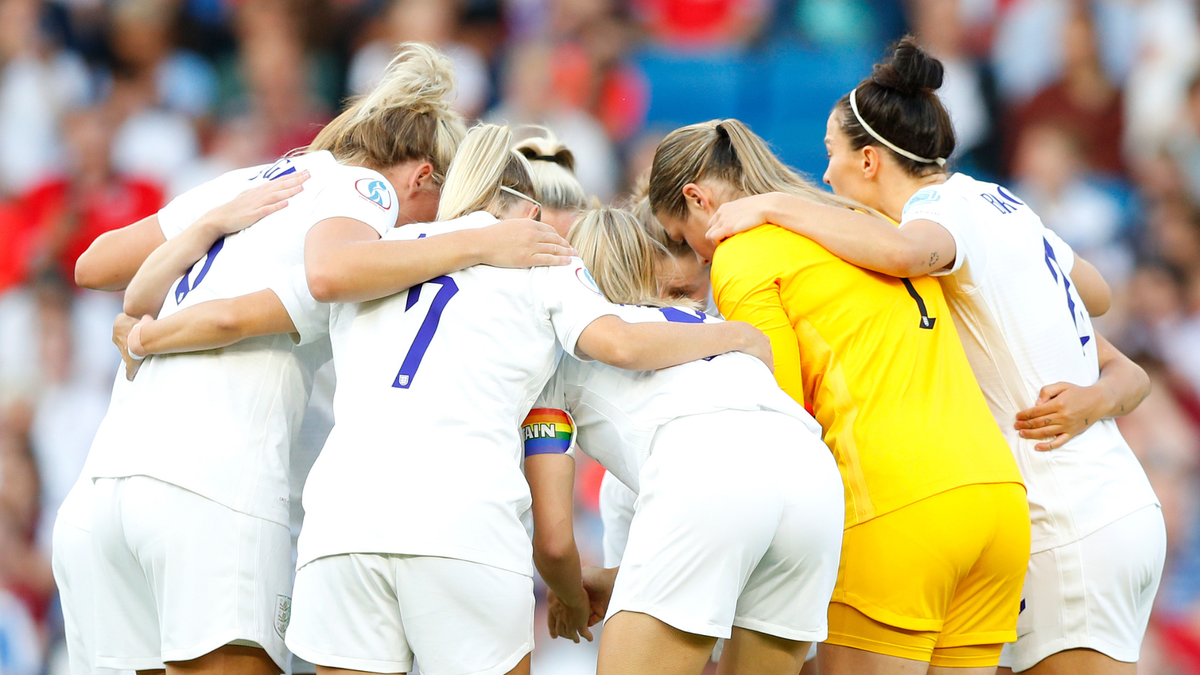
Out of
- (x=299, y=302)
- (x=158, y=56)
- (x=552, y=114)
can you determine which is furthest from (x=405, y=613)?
(x=158, y=56)

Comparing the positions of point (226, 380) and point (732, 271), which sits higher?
point (732, 271)

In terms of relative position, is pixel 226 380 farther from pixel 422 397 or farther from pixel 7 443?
pixel 7 443

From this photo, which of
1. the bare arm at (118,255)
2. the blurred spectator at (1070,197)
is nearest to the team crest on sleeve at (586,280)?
the bare arm at (118,255)

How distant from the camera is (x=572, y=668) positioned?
Result: 23.0ft

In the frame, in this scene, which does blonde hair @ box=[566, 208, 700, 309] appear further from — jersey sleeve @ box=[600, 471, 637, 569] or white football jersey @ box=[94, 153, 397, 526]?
jersey sleeve @ box=[600, 471, 637, 569]

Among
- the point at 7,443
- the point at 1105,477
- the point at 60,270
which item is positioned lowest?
the point at 7,443

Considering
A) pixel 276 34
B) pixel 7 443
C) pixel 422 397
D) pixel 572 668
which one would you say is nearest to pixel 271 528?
pixel 422 397

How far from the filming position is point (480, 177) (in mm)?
3262

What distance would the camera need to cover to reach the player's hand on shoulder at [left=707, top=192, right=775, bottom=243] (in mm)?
3307

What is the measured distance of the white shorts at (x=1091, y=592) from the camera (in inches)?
128

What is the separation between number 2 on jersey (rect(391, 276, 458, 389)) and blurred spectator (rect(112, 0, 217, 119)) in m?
7.95

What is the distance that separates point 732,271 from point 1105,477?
1314 millimetres

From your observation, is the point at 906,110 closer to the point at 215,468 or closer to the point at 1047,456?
the point at 1047,456

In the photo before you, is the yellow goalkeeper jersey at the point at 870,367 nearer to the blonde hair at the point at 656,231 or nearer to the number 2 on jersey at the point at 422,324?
the blonde hair at the point at 656,231
